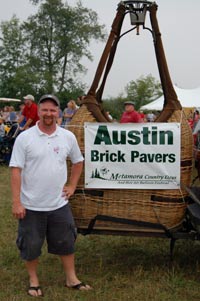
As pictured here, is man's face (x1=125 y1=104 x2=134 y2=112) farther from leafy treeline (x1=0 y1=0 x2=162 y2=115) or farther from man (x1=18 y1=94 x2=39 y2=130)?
leafy treeline (x1=0 y1=0 x2=162 y2=115)

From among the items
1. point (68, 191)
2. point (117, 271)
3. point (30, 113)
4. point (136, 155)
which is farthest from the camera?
point (30, 113)

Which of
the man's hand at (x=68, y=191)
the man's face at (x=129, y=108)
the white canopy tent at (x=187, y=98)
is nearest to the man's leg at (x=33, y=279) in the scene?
the man's hand at (x=68, y=191)

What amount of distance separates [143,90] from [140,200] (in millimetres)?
62099

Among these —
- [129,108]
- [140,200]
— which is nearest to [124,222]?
[140,200]

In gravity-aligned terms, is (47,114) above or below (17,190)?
above

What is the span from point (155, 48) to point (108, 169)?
46.7 inches

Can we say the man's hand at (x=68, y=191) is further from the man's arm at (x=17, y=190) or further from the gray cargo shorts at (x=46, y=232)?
the man's arm at (x=17, y=190)

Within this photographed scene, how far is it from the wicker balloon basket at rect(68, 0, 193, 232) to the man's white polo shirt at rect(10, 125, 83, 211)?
1.35 ft

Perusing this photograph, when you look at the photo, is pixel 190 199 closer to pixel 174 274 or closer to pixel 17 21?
pixel 174 274

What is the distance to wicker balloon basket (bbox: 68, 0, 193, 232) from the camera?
4.70m

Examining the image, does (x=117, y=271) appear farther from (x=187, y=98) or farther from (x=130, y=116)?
(x=187, y=98)

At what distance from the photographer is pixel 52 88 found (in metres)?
54.2

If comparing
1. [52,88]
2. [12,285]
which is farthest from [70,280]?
[52,88]

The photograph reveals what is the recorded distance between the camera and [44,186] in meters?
4.34
